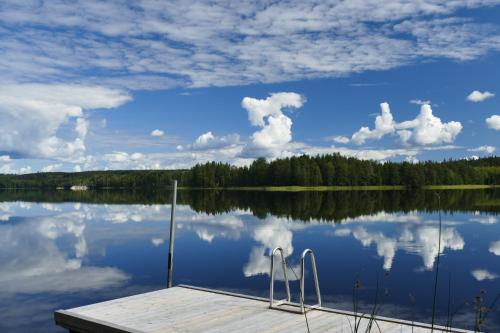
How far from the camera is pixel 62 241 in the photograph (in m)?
29.9

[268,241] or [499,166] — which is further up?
[499,166]

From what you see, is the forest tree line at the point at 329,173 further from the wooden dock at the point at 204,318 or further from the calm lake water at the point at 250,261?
the wooden dock at the point at 204,318

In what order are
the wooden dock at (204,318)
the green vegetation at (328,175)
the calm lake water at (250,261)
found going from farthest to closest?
1. the green vegetation at (328,175)
2. the calm lake water at (250,261)
3. the wooden dock at (204,318)

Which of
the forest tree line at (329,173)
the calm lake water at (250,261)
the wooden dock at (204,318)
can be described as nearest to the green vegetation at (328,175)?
the forest tree line at (329,173)

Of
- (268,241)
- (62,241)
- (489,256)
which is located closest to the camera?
(489,256)

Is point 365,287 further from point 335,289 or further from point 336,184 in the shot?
point 336,184

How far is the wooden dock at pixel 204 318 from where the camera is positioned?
9.25 m

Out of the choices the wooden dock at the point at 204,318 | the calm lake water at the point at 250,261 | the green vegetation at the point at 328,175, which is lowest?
the calm lake water at the point at 250,261

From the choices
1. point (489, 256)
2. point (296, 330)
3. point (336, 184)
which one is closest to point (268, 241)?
point (489, 256)

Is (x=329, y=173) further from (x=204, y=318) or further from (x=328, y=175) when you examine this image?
(x=204, y=318)

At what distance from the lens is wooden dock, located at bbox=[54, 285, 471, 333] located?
9.25 m

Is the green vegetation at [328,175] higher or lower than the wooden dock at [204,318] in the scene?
higher

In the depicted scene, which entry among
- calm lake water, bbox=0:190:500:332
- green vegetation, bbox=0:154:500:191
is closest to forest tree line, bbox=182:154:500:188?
green vegetation, bbox=0:154:500:191

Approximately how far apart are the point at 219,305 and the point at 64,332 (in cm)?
376
